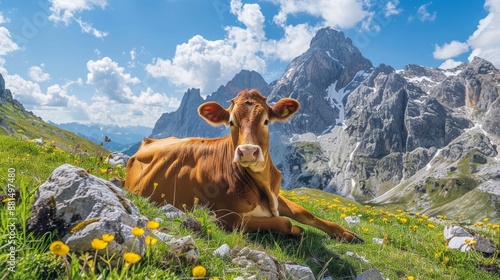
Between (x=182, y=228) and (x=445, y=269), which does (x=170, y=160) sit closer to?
(x=182, y=228)

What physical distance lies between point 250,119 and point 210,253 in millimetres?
3935

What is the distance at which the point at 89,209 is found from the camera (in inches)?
158

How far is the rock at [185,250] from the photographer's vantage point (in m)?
3.86

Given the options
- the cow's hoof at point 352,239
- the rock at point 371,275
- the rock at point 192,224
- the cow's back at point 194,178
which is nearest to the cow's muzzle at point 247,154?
the cow's back at point 194,178

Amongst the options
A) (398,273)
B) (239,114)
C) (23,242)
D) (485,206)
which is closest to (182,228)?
(23,242)

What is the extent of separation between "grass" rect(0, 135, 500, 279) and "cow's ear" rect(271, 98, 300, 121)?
2882 mm

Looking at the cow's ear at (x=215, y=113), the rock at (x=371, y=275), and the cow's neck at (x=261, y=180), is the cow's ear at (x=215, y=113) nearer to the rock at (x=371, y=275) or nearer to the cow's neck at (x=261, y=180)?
the cow's neck at (x=261, y=180)

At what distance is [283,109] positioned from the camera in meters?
9.03

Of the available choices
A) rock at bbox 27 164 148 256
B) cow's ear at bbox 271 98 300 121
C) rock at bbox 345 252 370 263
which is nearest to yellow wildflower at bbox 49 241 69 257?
rock at bbox 27 164 148 256

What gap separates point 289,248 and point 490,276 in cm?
442

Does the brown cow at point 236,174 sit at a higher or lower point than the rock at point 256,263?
higher

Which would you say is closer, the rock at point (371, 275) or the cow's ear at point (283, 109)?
the rock at point (371, 275)

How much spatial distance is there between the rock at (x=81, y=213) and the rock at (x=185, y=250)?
1.21ft

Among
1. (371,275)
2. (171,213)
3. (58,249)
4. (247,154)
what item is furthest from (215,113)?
(58,249)
